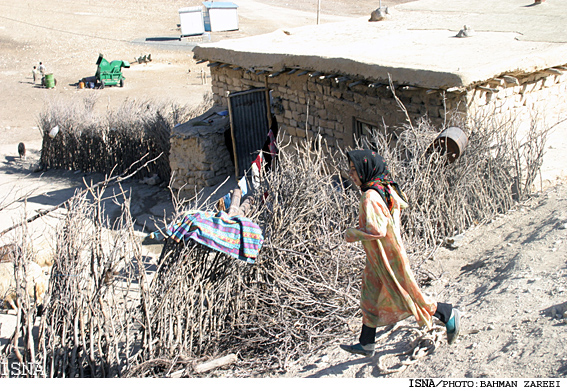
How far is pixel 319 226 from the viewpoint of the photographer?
179 inches

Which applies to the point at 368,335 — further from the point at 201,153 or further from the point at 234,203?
the point at 201,153

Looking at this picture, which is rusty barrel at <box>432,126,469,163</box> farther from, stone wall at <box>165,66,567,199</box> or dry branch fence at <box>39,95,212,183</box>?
dry branch fence at <box>39,95,212,183</box>

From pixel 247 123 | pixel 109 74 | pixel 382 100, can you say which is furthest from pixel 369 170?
pixel 109 74

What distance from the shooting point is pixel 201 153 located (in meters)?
9.45

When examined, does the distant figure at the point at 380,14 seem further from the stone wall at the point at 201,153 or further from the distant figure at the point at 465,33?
the stone wall at the point at 201,153

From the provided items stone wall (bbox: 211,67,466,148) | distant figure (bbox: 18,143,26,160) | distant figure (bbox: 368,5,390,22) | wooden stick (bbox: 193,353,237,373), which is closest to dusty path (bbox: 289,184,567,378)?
wooden stick (bbox: 193,353,237,373)

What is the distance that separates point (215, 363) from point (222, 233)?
947 millimetres

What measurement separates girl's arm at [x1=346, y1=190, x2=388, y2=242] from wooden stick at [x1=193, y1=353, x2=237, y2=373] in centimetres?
144

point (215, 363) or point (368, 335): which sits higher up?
point (368, 335)

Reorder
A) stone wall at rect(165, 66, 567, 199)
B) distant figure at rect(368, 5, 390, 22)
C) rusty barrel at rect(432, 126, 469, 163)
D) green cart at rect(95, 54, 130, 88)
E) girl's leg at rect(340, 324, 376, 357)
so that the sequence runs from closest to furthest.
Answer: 1. girl's leg at rect(340, 324, 376, 357)
2. rusty barrel at rect(432, 126, 469, 163)
3. stone wall at rect(165, 66, 567, 199)
4. distant figure at rect(368, 5, 390, 22)
5. green cart at rect(95, 54, 130, 88)

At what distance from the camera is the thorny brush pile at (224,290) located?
3445 millimetres

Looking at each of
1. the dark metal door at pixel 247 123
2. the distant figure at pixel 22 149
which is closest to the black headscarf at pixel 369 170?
the dark metal door at pixel 247 123

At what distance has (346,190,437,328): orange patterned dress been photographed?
10.2ft

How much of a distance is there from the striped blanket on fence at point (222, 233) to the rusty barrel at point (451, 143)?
225 centimetres
